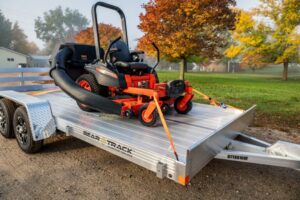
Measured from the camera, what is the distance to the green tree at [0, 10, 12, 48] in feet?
169

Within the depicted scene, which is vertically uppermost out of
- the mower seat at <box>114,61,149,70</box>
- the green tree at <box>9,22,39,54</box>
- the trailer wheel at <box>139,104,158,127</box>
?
the green tree at <box>9,22,39,54</box>

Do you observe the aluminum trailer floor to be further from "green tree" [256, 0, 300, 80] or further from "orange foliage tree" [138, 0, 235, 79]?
"green tree" [256, 0, 300, 80]

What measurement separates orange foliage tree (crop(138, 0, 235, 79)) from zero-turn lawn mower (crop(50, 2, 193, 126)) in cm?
812

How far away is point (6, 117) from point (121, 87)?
6.68ft

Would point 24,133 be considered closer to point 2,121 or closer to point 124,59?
point 2,121

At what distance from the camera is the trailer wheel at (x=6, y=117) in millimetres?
3613

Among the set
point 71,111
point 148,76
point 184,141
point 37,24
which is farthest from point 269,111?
point 37,24

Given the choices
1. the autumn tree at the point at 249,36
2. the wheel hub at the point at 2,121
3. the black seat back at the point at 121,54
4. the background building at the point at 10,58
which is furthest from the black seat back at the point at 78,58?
the background building at the point at 10,58

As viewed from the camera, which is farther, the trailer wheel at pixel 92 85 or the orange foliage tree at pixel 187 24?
the orange foliage tree at pixel 187 24

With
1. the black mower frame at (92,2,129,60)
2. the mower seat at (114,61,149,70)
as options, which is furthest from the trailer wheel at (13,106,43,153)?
the mower seat at (114,61,149,70)

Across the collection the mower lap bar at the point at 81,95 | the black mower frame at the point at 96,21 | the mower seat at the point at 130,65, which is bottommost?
the mower lap bar at the point at 81,95

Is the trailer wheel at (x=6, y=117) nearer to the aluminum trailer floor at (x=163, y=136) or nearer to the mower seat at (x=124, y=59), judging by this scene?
the aluminum trailer floor at (x=163, y=136)

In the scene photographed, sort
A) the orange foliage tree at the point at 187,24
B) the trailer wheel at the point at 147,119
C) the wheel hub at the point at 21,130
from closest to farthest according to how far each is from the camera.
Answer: the trailer wheel at the point at 147,119 → the wheel hub at the point at 21,130 → the orange foliage tree at the point at 187,24

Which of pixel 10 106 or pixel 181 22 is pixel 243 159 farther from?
pixel 181 22
